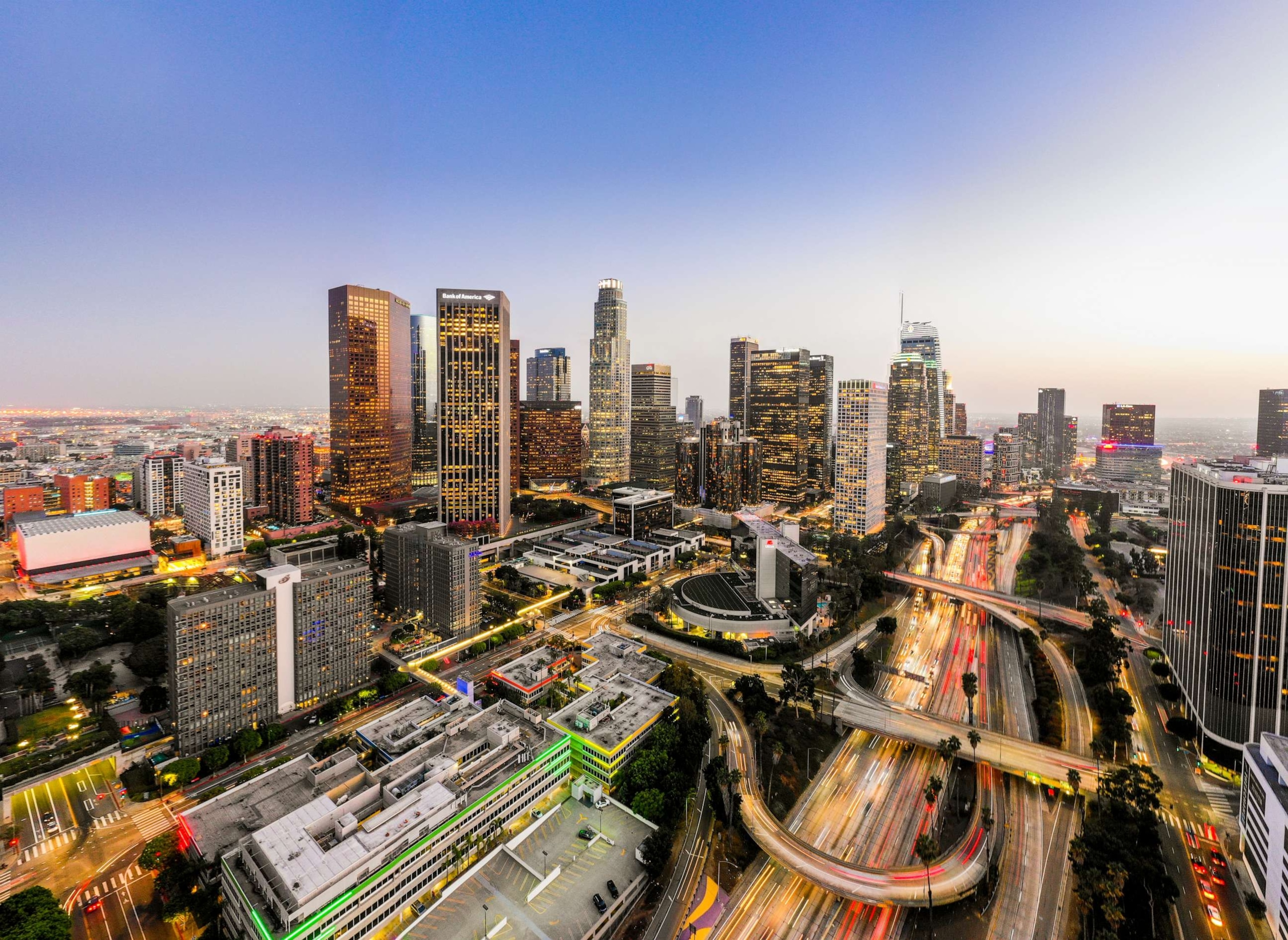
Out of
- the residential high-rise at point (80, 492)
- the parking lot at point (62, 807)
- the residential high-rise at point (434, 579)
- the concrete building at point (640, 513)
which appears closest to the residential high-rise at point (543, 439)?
the concrete building at point (640, 513)

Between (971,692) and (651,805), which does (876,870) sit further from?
(971,692)

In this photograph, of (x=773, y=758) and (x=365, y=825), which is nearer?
(x=365, y=825)

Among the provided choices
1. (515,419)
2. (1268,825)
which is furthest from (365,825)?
(515,419)

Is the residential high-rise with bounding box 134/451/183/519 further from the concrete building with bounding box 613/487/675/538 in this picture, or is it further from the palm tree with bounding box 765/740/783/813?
the palm tree with bounding box 765/740/783/813

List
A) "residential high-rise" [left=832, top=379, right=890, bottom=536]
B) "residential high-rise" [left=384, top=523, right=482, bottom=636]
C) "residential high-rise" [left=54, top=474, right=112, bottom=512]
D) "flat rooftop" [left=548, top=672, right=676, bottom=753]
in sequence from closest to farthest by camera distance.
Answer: "flat rooftop" [left=548, top=672, right=676, bottom=753] → "residential high-rise" [left=384, top=523, right=482, bottom=636] → "residential high-rise" [left=54, top=474, right=112, bottom=512] → "residential high-rise" [left=832, top=379, right=890, bottom=536]

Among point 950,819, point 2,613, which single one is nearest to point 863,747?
point 950,819

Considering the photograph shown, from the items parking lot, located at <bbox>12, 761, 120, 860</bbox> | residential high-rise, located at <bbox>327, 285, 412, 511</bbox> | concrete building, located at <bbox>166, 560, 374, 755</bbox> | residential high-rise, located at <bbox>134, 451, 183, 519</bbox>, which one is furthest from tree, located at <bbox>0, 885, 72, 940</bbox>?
residential high-rise, located at <bbox>134, 451, 183, 519</bbox>
